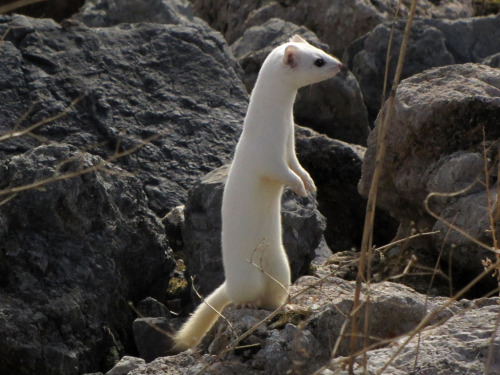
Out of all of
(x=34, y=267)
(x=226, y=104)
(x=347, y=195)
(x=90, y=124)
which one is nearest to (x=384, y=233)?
(x=347, y=195)

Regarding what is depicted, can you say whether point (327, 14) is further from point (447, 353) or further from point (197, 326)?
point (447, 353)

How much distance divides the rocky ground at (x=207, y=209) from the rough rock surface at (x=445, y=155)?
12 mm

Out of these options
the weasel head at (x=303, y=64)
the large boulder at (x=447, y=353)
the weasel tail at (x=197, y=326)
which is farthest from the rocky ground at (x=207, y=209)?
the weasel head at (x=303, y=64)

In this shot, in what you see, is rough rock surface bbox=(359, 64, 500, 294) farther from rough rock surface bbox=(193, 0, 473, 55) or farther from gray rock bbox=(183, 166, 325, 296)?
rough rock surface bbox=(193, 0, 473, 55)

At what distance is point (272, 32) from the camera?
33.1ft

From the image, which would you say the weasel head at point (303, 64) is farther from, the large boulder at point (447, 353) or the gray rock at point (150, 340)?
the large boulder at point (447, 353)

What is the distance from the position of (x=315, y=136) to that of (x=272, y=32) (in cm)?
269

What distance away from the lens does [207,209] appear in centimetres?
616

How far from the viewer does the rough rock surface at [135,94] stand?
288 inches

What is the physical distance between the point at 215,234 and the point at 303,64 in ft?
3.99

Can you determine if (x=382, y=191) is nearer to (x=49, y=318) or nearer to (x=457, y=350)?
(x=49, y=318)

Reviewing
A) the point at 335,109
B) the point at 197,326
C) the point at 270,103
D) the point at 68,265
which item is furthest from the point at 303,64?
the point at 335,109

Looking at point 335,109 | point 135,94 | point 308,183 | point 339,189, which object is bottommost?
point 339,189

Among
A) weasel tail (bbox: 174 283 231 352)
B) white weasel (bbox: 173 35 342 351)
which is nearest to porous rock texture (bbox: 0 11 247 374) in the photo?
weasel tail (bbox: 174 283 231 352)
